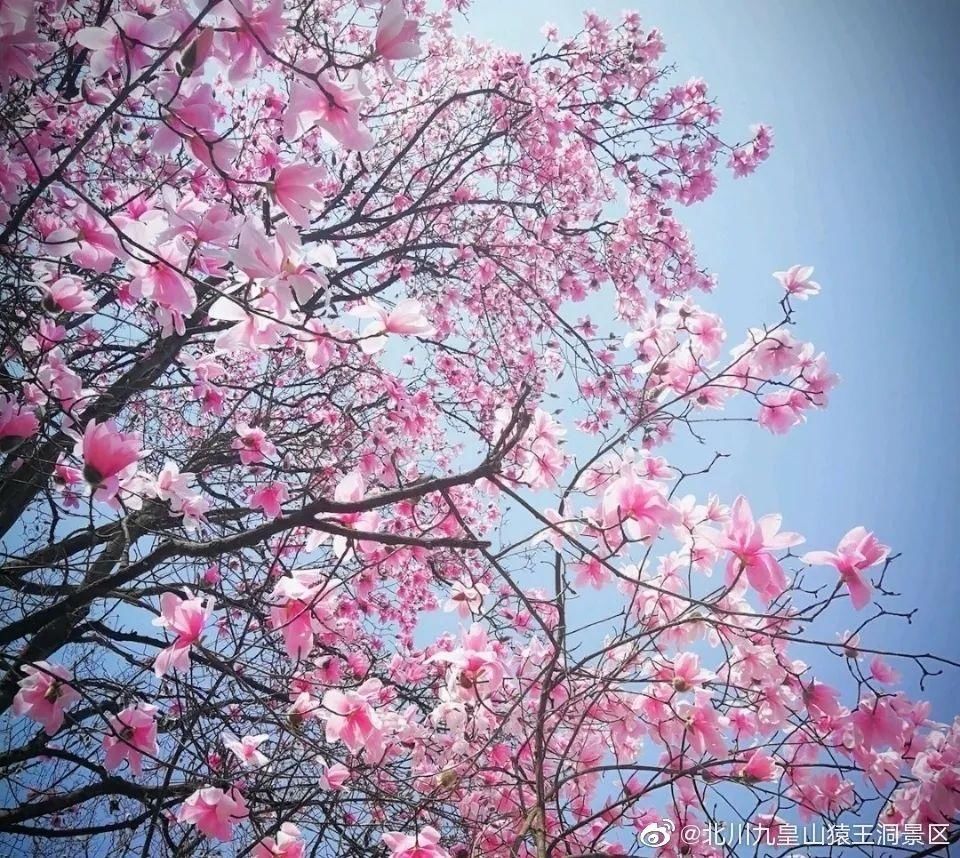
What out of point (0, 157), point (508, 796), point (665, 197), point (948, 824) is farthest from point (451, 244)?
point (948, 824)

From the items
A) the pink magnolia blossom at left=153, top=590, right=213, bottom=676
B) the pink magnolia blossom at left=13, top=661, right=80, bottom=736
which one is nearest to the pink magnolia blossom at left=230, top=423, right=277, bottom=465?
the pink magnolia blossom at left=153, top=590, right=213, bottom=676

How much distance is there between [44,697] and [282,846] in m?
0.96

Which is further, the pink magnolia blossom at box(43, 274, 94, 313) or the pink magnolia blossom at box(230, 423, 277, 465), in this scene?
the pink magnolia blossom at box(230, 423, 277, 465)

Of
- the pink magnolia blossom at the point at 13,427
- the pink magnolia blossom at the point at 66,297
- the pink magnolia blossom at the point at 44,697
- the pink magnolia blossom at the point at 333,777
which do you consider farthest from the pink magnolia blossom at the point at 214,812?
the pink magnolia blossom at the point at 66,297

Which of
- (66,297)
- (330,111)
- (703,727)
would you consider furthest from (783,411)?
(66,297)

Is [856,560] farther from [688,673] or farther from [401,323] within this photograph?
[401,323]

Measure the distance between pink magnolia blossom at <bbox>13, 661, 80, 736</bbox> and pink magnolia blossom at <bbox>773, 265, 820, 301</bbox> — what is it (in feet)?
9.13

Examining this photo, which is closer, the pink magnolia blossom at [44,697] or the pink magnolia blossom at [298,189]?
the pink magnolia blossom at [298,189]

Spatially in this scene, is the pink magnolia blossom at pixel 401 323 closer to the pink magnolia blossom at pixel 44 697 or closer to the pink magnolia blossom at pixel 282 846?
the pink magnolia blossom at pixel 44 697

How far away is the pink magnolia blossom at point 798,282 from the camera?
2.09 metres

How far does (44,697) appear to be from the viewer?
1743mm

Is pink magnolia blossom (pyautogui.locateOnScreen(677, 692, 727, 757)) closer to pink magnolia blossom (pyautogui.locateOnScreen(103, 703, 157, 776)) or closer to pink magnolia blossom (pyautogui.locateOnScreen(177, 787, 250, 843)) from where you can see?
pink magnolia blossom (pyautogui.locateOnScreen(177, 787, 250, 843))

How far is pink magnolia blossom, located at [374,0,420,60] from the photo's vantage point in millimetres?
1253

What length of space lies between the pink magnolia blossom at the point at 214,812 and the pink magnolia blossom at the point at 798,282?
8.82 ft
